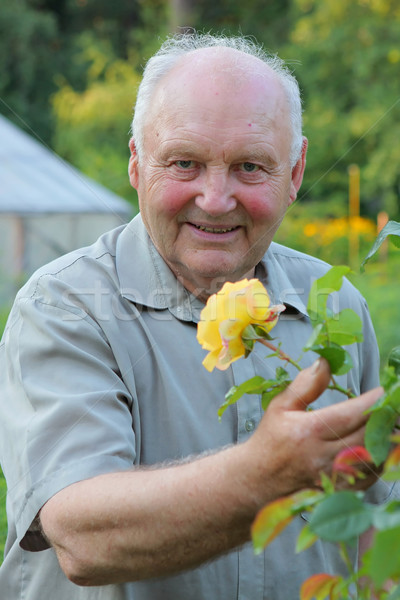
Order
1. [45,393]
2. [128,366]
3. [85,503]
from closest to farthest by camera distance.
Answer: [85,503]
[45,393]
[128,366]

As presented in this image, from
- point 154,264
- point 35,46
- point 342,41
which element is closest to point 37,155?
point 342,41

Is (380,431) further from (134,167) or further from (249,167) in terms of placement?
(134,167)

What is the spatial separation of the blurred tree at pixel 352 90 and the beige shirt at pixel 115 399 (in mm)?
12662

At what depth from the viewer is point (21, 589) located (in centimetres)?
159

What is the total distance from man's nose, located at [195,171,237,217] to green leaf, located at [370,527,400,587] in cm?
110

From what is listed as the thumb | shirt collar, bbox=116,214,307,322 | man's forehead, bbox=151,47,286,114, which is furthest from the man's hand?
man's forehead, bbox=151,47,286,114

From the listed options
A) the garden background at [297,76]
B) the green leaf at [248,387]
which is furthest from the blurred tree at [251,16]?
the green leaf at [248,387]

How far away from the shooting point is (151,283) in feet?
5.74

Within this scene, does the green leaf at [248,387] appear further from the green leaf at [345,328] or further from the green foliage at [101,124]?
the green foliage at [101,124]

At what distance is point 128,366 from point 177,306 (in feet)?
0.73

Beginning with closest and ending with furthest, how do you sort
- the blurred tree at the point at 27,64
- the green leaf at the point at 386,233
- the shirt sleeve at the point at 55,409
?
the green leaf at the point at 386,233 < the shirt sleeve at the point at 55,409 < the blurred tree at the point at 27,64

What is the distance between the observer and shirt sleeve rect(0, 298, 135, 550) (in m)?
1.35

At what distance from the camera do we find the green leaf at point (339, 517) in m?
0.69

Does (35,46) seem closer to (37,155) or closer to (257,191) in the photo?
(37,155)
